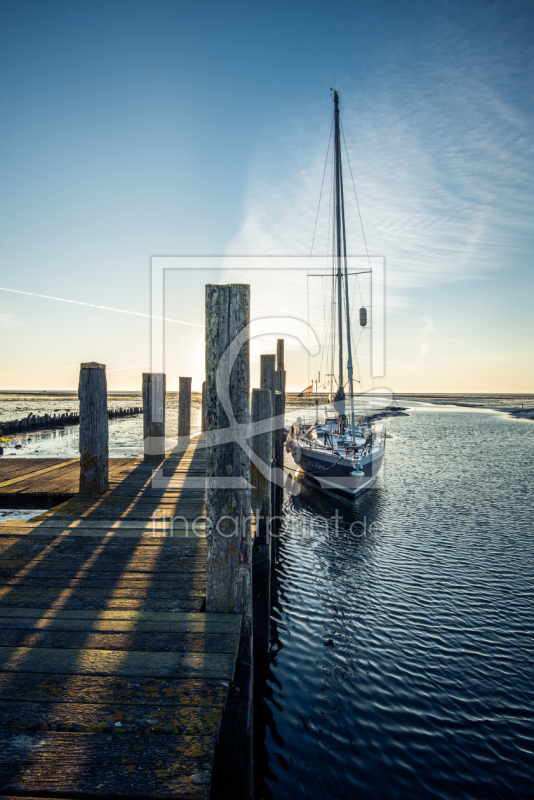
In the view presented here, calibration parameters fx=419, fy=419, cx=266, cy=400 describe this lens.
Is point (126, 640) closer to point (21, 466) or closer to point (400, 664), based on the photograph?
point (400, 664)

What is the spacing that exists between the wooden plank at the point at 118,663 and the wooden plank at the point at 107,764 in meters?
0.45

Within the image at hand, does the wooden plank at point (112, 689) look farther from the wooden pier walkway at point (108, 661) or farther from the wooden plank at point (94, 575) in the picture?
the wooden plank at point (94, 575)

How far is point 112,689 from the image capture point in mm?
2430

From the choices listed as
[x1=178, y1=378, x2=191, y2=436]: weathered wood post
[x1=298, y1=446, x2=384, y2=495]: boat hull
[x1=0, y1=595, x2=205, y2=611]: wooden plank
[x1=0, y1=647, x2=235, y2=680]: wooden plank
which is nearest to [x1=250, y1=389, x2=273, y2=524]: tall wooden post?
[x1=0, y1=595, x2=205, y2=611]: wooden plank

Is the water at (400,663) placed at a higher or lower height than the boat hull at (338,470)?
lower

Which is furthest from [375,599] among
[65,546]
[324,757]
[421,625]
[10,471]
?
[10,471]

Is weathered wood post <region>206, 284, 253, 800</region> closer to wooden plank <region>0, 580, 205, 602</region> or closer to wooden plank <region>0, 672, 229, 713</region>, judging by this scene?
wooden plank <region>0, 580, 205, 602</region>

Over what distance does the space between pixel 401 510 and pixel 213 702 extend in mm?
12294

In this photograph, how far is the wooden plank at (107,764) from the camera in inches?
73.2

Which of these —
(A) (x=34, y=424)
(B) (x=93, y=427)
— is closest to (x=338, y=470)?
(B) (x=93, y=427)

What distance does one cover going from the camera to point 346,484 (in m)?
15.1

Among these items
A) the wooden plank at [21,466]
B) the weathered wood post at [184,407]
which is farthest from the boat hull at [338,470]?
the wooden plank at [21,466]

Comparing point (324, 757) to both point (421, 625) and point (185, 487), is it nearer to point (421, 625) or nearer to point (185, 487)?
point (421, 625)

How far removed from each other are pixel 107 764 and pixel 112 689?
499 mm
